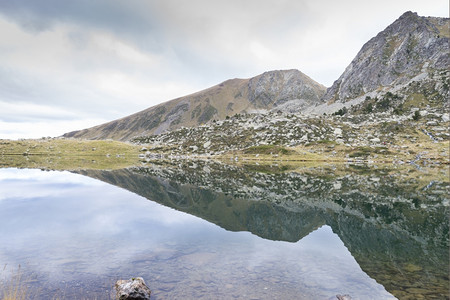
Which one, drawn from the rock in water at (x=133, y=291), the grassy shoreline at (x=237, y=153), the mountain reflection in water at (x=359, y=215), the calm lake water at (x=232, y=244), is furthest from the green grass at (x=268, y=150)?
the rock in water at (x=133, y=291)

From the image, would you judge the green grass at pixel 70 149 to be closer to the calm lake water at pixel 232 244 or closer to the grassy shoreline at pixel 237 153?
the grassy shoreline at pixel 237 153

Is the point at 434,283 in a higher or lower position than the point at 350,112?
lower

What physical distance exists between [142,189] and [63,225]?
2130 centimetres

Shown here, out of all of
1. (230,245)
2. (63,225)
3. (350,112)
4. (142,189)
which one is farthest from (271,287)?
(350,112)

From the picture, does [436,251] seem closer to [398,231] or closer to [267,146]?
[398,231]

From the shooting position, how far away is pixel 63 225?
2239cm

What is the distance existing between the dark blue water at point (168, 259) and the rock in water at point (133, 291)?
54 cm

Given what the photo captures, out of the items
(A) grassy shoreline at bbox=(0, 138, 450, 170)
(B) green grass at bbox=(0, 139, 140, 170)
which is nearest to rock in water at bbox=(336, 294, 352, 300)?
(A) grassy shoreline at bbox=(0, 138, 450, 170)

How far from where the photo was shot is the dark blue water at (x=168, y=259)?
11.9 m

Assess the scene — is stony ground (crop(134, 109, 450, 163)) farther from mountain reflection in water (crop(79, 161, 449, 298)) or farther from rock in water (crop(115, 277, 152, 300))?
rock in water (crop(115, 277, 152, 300))

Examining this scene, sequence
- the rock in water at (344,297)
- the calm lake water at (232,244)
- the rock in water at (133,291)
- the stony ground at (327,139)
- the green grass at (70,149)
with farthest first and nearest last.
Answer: the green grass at (70,149) → the stony ground at (327,139) → the calm lake water at (232,244) → the rock in water at (344,297) → the rock in water at (133,291)

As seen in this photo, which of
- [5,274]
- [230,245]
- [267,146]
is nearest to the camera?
[5,274]

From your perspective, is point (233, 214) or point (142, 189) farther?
point (142, 189)

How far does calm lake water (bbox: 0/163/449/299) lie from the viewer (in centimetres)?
1234
